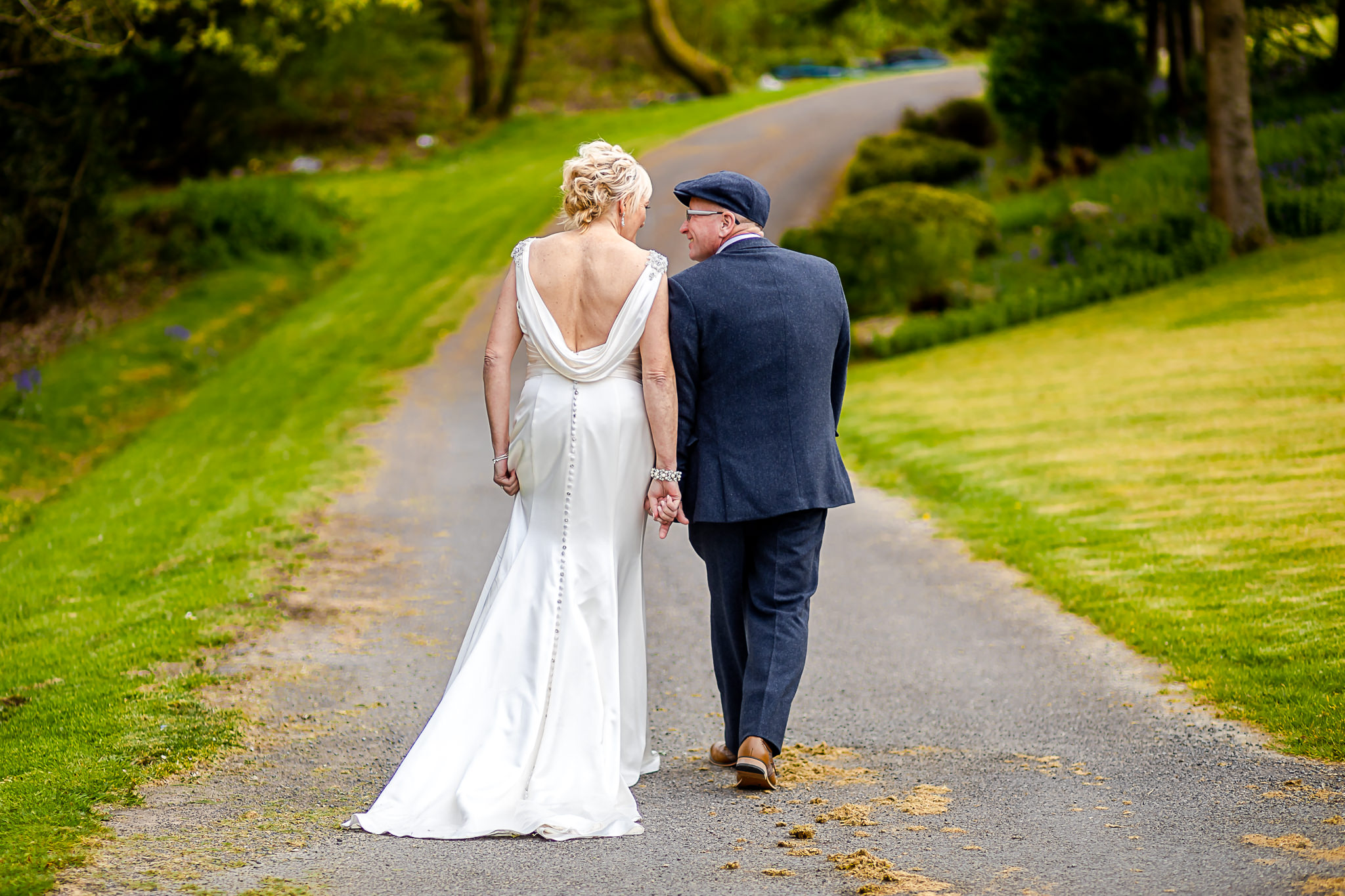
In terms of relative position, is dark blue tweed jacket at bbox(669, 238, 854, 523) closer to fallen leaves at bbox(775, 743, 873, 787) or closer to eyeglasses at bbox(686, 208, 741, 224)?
eyeglasses at bbox(686, 208, 741, 224)

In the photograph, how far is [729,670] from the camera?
185 inches

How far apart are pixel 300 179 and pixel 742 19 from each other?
A: 2813 cm

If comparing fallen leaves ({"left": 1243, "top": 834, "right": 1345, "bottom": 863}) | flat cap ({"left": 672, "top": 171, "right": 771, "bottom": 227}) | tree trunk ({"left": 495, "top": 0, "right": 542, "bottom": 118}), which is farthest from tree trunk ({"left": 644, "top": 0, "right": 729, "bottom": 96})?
fallen leaves ({"left": 1243, "top": 834, "right": 1345, "bottom": 863})

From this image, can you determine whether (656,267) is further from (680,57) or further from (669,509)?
(680,57)

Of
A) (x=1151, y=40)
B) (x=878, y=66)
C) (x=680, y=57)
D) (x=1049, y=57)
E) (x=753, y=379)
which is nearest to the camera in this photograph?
(x=753, y=379)

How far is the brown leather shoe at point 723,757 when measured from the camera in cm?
480

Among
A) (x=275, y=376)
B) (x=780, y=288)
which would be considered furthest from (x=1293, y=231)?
(x=780, y=288)

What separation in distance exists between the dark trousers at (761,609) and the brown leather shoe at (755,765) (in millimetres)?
Result: 34

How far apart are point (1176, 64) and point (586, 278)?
21.8m

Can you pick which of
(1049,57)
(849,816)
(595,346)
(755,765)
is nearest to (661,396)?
(595,346)

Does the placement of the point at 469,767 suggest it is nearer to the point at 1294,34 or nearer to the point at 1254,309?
the point at 1254,309

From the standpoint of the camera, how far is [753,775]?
4.39m

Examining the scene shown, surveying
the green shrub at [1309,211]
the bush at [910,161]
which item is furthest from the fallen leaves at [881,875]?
the bush at [910,161]

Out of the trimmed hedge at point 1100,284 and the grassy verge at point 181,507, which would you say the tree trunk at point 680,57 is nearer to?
the grassy verge at point 181,507
